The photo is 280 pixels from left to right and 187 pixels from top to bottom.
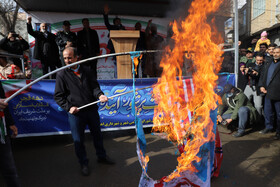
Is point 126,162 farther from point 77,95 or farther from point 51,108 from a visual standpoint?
point 51,108

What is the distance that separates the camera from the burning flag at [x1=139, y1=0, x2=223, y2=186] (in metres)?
2.29

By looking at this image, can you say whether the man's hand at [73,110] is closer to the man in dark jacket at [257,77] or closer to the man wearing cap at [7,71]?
the man wearing cap at [7,71]

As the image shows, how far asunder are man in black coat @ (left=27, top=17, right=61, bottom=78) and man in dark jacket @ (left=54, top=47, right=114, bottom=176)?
3.75 meters

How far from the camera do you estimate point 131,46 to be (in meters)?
4.73

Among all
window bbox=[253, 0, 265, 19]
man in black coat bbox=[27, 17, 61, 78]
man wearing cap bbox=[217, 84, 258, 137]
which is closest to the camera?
man wearing cap bbox=[217, 84, 258, 137]

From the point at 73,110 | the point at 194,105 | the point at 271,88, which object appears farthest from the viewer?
the point at 271,88

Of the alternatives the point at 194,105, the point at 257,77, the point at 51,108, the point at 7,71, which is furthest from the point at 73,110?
the point at 257,77

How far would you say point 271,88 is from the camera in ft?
15.1

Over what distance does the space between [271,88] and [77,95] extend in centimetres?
454

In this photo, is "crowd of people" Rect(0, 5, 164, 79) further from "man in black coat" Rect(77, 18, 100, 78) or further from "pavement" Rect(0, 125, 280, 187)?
"pavement" Rect(0, 125, 280, 187)

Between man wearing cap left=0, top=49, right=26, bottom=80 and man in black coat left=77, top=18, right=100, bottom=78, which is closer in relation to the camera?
man wearing cap left=0, top=49, right=26, bottom=80

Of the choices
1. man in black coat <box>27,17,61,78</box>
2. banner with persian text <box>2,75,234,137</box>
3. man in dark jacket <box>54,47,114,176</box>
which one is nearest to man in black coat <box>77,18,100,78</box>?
man in black coat <box>27,17,61,78</box>

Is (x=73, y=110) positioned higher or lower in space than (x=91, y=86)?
lower

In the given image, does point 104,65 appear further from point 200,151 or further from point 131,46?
point 200,151
